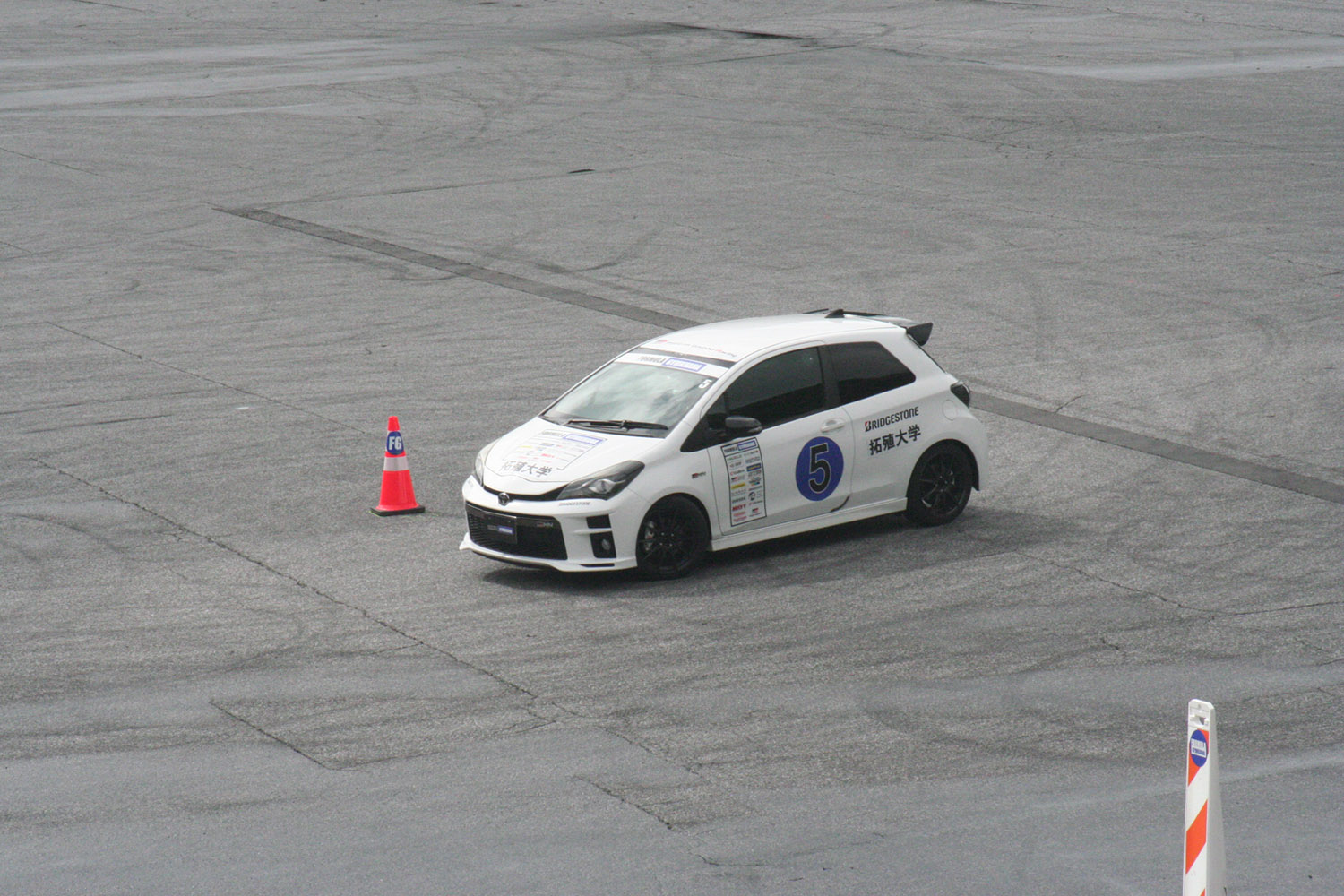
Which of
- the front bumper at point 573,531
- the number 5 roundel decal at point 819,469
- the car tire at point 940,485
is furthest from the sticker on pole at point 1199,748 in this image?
the car tire at point 940,485

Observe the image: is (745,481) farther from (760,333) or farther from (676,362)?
(760,333)

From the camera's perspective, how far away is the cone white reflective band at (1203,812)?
5543mm

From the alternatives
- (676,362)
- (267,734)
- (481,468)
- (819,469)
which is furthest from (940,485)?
(267,734)

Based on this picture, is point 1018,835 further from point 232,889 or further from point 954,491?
point 954,491

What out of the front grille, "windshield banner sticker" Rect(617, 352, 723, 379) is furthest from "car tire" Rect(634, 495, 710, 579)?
"windshield banner sticker" Rect(617, 352, 723, 379)

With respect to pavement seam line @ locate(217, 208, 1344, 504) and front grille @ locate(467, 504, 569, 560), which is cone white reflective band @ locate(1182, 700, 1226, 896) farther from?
pavement seam line @ locate(217, 208, 1344, 504)

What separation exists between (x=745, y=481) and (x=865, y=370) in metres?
1.49

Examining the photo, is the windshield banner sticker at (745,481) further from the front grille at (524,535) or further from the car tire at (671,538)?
the front grille at (524,535)

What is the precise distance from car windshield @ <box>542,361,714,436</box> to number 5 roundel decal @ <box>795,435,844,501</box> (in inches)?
36.2

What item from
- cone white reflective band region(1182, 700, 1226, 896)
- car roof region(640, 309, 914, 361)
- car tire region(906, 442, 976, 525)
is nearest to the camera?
cone white reflective band region(1182, 700, 1226, 896)

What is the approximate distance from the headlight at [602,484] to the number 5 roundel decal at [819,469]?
1368 mm

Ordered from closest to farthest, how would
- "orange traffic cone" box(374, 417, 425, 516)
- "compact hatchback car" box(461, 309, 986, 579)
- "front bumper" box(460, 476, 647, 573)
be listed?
"front bumper" box(460, 476, 647, 573), "compact hatchback car" box(461, 309, 986, 579), "orange traffic cone" box(374, 417, 425, 516)

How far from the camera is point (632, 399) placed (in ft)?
39.9

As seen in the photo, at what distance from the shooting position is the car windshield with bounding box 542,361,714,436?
1184cm
